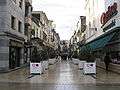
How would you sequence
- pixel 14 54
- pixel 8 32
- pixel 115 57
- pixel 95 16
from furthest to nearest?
pixel 95 16 < pixel 14 54 < pixel 115 57 < pixel 8 32

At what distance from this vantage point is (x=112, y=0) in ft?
114

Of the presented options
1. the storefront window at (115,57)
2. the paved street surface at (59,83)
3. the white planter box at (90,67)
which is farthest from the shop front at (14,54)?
the storefront window at (115,57)

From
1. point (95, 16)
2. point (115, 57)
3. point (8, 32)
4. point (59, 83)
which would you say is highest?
point (95, 16)

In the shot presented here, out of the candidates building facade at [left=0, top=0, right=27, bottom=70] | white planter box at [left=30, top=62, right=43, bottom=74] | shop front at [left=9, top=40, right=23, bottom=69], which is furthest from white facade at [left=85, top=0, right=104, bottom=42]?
white planter box at [left=30, top=62, right=43, bottom=74]

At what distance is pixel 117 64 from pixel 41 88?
48.5 feet

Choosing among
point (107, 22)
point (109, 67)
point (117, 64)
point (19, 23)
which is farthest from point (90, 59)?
point (19, 23)

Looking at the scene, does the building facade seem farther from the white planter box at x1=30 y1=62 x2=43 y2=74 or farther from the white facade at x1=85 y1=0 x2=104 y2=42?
the white facade at x1=85 y1=0 x2=104 y2=42

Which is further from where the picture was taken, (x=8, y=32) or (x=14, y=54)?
(x=14, y=54)

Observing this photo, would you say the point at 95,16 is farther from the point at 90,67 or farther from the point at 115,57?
the point at 90,67

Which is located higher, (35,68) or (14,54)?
(14,54)

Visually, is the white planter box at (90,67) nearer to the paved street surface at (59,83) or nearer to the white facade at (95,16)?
the paved street surface at (59,83)

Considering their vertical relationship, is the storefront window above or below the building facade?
below

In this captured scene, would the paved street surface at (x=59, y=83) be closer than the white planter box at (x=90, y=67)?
Yes

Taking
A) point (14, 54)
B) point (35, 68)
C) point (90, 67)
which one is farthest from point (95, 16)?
point (35, 68)
